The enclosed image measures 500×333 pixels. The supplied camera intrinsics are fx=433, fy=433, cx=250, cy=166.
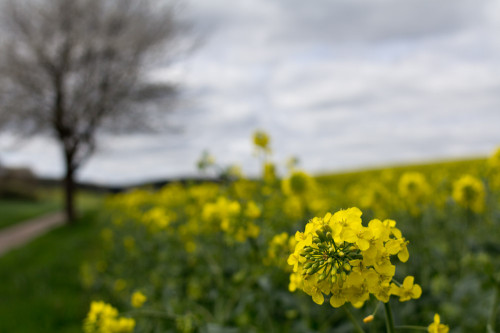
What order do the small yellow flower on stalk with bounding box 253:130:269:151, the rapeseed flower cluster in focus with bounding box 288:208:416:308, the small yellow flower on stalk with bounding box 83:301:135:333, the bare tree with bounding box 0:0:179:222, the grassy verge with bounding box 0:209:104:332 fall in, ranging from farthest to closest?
the bare tree with bounding box 0:0:179:222
the grassy verge with bounding box 0:209:104:332
the small yellow flower on stalk with bounding box 253:130:269:151
the small yellow flower on stalk with bounding box 83:301:135:333
the rapeseed flower cluster in focus with bounding box 288:208:416:308

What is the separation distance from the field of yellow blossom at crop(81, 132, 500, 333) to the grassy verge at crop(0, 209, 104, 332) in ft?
2.12

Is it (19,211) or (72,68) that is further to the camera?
(19,211)

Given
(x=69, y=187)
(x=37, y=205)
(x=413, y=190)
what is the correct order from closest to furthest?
(x=413, y=190) → (x=69, y=187) → (x=37, y=205)

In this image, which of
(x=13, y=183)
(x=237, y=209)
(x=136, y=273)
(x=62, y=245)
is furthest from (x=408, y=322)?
(x=13, y=183)

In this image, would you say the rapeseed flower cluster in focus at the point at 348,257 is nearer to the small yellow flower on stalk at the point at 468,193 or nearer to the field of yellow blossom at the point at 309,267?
the field of yellow blossom at the point at 309,267

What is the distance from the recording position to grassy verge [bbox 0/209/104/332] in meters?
5.50

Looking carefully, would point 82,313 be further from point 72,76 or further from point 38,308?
point 72,76

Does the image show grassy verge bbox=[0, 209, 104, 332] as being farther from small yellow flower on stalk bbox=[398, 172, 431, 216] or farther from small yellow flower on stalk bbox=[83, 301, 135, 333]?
small yellow flower on stalk bbox=[398, 172, 431, 216]

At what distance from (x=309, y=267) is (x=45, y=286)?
7172 millimetres

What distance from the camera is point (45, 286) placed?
7.17m

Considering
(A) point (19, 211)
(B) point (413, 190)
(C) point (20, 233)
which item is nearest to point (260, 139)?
(B) point (413, 190)

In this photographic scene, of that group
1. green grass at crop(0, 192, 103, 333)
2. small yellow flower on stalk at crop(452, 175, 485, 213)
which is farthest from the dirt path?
small yellow flower on stalk at crop(452, 175, 485, 213)

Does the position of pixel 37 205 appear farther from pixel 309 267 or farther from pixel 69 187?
pixel 309 267

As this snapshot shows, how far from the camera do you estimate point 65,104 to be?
54.1ft
